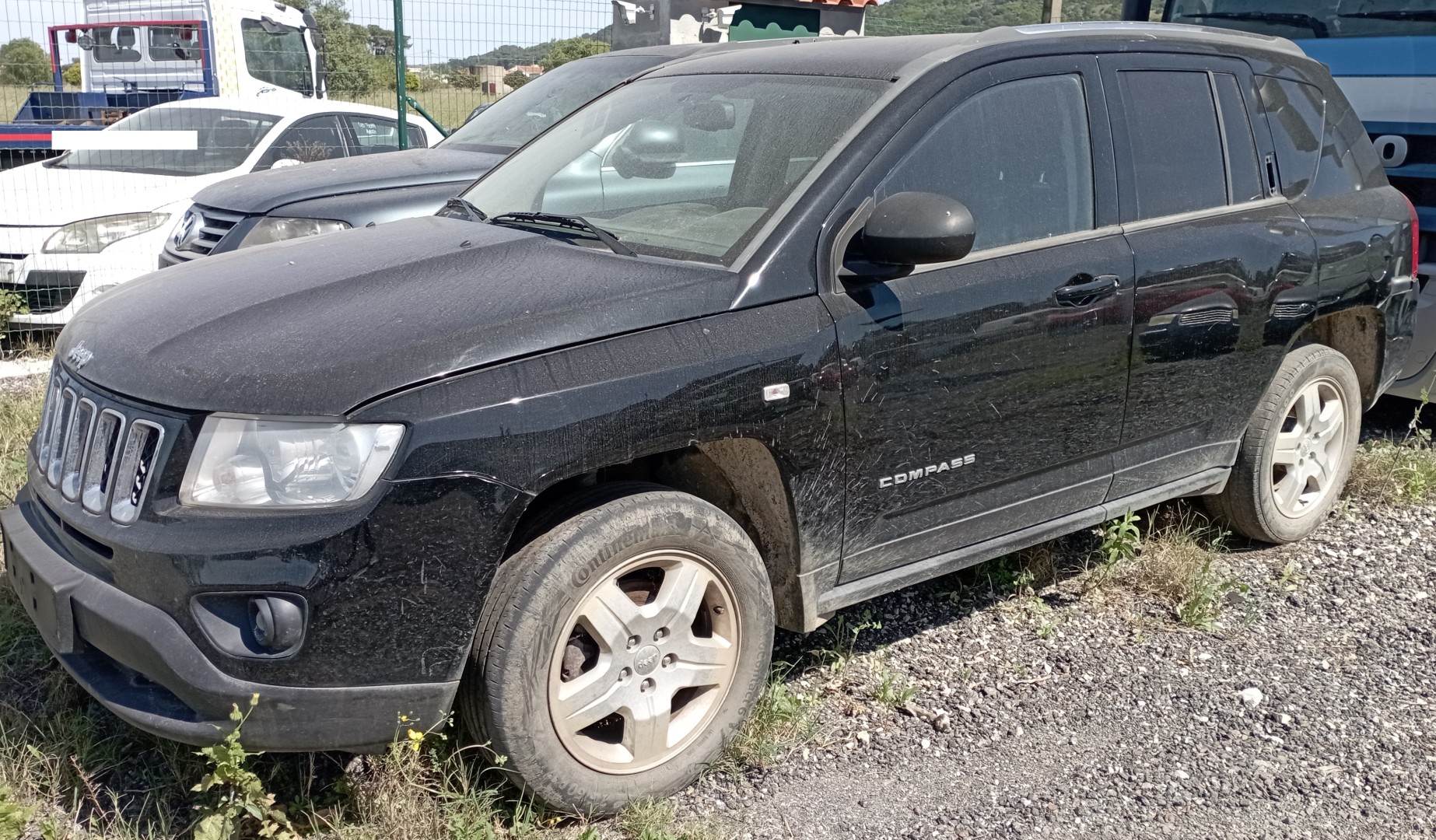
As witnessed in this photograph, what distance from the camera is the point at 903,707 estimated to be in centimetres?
366

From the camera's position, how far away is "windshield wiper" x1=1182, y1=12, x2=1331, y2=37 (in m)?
6.80

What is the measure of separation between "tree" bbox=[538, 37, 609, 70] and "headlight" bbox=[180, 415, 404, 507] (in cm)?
1018

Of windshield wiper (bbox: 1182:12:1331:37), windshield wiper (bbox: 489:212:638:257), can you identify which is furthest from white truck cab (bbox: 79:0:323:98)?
windshield wiper (bbox: 489:212:638:257)

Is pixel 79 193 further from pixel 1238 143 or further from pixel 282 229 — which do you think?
pixel 1238 143

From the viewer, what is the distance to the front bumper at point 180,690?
8.59ft

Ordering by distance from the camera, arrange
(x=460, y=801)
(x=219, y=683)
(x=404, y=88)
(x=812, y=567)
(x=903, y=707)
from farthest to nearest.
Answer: (x=404, y=88) < (x=903, y=707) < (x=812, y=567) < (x=460, y=801) < (x=219, y=683)

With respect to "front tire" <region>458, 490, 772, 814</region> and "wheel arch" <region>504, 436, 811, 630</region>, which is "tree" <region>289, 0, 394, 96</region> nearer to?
"wheel arch" <region>504, 436, 811, 630</region>

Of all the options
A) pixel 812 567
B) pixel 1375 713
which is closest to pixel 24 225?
pixel 812 567

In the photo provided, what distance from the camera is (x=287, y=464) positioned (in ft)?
8.63

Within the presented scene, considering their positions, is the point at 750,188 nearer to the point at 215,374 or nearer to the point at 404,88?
the point at 215,374

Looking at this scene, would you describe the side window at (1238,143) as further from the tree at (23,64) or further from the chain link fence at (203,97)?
the tree at (23,64)

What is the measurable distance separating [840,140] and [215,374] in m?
1.73

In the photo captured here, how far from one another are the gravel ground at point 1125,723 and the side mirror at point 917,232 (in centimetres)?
137

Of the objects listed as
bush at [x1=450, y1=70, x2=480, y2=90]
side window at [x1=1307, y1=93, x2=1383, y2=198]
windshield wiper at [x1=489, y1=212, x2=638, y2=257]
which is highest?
side window at [x1=1307, y1=93, x2=1383, y2=198]
